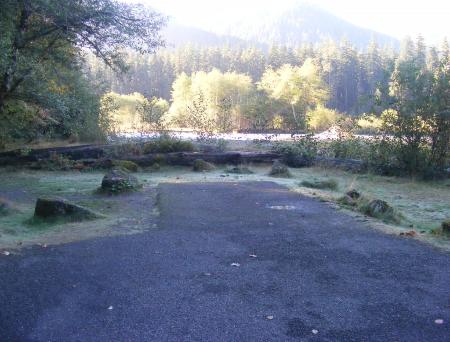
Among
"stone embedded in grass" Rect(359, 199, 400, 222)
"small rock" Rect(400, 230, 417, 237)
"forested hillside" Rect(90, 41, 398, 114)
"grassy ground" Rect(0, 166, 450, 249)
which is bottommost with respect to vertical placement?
"grassy ground" Rect(0, 166, 450, 249)

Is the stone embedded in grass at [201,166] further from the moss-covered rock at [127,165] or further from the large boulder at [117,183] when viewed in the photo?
the large boulder at [117,183]

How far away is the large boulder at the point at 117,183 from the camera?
10.8 metres

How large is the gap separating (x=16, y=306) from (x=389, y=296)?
12.1 ft

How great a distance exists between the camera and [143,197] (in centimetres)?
1052

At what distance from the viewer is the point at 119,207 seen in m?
9.35

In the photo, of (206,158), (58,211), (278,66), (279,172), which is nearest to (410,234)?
(58,211)

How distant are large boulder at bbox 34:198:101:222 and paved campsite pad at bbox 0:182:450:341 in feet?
4.62

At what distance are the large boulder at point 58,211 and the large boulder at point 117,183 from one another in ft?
8.39

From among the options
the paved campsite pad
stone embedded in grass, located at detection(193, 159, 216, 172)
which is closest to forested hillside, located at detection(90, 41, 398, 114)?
stone embedded in grass, located at detection(193, 159, 216, 172)

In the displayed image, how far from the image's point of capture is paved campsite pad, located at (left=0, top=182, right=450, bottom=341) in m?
3.97

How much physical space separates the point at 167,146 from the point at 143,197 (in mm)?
7539

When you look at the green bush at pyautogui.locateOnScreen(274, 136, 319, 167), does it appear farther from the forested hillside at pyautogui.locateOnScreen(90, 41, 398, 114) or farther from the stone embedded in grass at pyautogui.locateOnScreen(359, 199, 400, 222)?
the forested hillside at pyautogui.locateOnScreen(90, 41, 398, 114)

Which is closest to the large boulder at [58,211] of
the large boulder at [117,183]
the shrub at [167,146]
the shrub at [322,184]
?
the large boulder at [117,183]

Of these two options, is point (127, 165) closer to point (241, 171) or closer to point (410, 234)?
point (241, 171)
